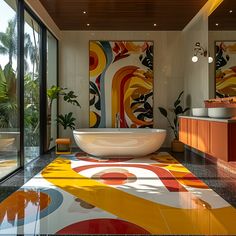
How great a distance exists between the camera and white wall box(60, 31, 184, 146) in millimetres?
7102

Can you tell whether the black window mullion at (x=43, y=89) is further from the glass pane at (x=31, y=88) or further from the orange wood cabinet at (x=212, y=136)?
the orange wood cabinet at (x=212, y=136)

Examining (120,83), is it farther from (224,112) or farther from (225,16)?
(224,112)

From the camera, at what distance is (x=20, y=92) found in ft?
14.2

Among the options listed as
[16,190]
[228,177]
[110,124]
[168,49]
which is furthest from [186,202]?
[168,49]

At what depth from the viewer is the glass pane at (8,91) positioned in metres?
3.72

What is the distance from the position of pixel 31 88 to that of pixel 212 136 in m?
3.11

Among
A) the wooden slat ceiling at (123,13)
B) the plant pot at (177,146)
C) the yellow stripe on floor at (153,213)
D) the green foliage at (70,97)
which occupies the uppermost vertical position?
the wooden slat ceiling at (123,13)

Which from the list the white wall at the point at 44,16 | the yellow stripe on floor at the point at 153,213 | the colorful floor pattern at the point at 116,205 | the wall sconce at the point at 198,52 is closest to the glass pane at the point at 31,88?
the white wall at the point at 44,16

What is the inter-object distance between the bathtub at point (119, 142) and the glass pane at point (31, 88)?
31.2 inches

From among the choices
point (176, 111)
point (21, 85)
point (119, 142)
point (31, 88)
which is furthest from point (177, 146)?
point (21, 85)

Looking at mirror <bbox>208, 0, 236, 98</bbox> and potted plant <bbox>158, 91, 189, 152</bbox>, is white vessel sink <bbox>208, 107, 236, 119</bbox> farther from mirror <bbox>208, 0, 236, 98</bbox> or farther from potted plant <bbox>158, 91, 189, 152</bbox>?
potted plant <bbox>158, 91, 189, 152</bbox>

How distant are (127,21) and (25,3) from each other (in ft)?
7.80

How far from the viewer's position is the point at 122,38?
23.2 ft

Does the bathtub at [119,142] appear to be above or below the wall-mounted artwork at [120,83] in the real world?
below
